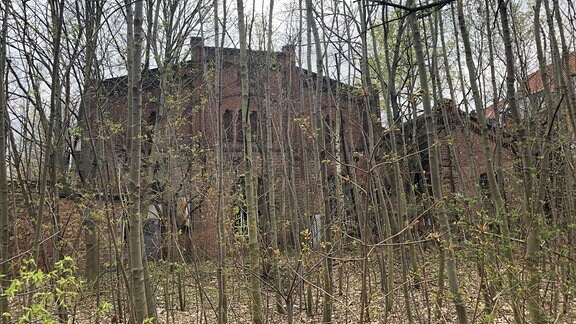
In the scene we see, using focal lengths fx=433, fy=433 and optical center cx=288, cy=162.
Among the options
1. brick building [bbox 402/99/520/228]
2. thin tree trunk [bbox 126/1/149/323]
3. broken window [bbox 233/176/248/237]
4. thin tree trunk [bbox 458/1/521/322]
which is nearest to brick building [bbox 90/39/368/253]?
broken window [bbox 233/176/248/237]

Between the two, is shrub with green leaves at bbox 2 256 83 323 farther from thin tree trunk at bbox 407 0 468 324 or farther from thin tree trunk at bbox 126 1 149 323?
thin tree trunk at bbox 407 0 468 324

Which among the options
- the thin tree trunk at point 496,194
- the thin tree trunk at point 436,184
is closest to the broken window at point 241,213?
the thin tree trunk at point 436,184

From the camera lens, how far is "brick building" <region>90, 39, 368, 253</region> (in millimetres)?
8117

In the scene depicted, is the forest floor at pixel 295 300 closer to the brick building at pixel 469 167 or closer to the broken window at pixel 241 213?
the broken window at pixel 241 213

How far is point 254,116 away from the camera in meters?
17.7

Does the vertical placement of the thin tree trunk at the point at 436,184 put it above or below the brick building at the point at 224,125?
below

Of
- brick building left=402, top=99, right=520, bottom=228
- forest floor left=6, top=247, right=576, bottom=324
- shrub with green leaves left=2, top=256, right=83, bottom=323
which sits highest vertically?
brick building left=402, top=99, right=520, bottom=228

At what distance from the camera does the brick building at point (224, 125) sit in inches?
320

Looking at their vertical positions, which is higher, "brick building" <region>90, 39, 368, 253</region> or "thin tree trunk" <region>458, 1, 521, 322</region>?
→ "brick building" <region>90, 39, 368, 253</region>

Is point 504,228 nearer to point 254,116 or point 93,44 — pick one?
point 93,44

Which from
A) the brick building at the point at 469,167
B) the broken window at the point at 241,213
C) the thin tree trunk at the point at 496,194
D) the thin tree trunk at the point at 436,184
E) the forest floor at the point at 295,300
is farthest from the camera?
the broken window at the point at 241,213

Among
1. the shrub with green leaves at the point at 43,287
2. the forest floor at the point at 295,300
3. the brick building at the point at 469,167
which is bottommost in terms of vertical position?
the forest floor at the point at 295,300

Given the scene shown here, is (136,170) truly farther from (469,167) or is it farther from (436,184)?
(469,167)

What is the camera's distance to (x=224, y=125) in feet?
56.3
